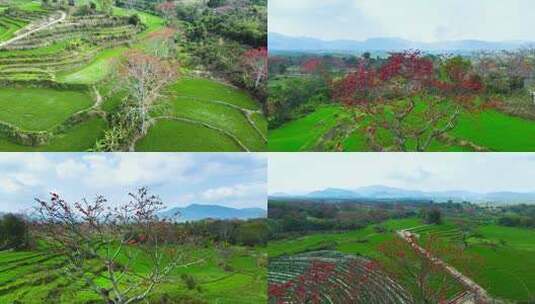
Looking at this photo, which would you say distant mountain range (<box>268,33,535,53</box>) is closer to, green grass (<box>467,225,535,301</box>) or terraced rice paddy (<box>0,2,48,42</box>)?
green grass (<box>467,225,535,301</box>)

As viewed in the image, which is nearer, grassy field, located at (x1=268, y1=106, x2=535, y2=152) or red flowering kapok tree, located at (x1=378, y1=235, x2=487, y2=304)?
red flowering kapok tree, located at (x1=378, y1=235, x2=487, y2=304)

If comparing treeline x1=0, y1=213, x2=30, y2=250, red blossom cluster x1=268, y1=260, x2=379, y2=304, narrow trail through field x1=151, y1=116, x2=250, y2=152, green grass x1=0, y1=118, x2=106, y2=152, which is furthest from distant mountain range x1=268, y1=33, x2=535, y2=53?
treeline x1=0, y1=213, x2=30, y2=250

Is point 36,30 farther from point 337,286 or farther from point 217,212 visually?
point 337,286

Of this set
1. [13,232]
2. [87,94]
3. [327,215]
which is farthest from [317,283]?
[13,232]

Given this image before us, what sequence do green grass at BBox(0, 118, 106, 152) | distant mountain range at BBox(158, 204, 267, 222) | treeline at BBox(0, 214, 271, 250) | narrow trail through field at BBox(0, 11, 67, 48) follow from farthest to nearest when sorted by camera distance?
distant mountain range at BBox(158, 204, 267, 222)
narrow trail through field at BBox(0, 11, 67, 48)
treeline at BBox(0, 214, 271, 250)
green grass at BBox(0, 118, 106, 152)

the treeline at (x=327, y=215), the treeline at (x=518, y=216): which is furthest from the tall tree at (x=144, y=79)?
the treeline at (x=518, y=216)

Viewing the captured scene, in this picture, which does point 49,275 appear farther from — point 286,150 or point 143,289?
point 286,150
